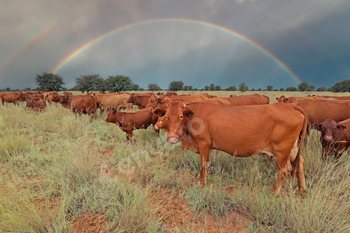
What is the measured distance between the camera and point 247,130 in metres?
3.04

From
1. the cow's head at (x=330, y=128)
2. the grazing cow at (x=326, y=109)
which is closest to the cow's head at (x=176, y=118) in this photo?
the cow's head at (x=330, y=128)

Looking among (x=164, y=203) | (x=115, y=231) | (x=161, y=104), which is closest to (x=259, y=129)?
(x=164, y=203)

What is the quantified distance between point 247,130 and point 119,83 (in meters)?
54.7

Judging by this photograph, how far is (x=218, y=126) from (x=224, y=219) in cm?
162

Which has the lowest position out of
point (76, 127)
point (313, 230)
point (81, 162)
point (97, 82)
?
point (313, 230)

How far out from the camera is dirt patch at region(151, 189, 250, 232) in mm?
2445

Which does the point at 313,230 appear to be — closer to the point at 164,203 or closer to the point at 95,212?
the point at 164,203

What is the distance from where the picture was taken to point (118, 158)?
4.93 meters

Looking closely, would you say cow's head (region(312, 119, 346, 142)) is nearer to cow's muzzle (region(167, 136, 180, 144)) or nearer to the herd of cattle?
the herd of cattle

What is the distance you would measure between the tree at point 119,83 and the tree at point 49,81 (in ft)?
66.6

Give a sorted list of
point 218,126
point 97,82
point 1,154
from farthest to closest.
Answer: point 97,82 → point 1,154 → point 218,126

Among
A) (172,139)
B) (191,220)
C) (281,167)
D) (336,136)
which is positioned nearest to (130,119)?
(172,139)

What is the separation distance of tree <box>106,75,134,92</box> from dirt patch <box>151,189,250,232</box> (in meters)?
53.1

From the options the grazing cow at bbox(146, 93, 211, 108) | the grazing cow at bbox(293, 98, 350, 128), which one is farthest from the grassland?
the grazing cow at bbox(146, 93, 211, 108)
